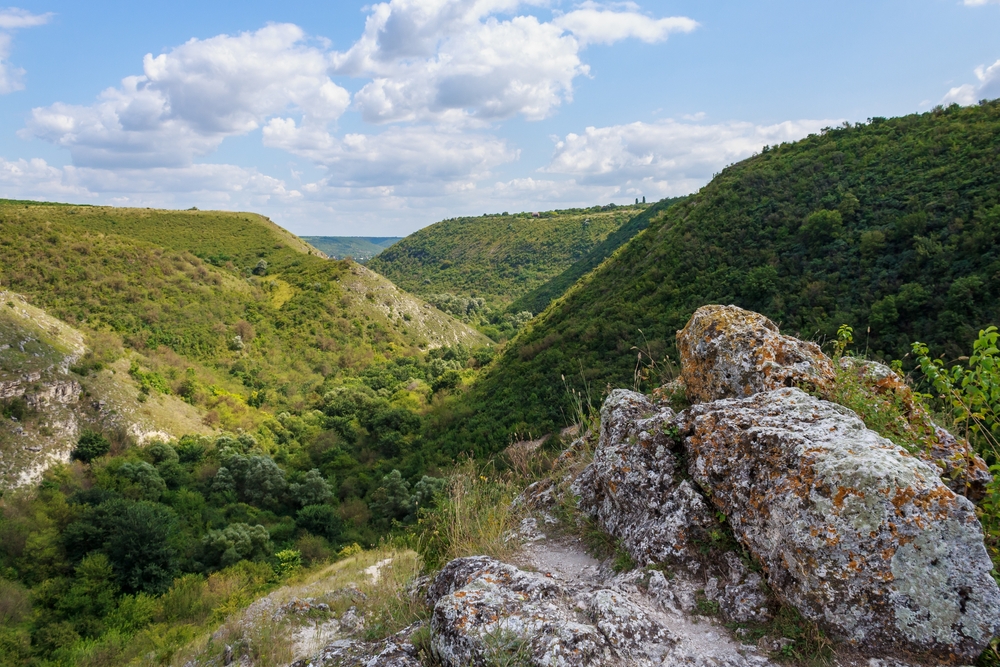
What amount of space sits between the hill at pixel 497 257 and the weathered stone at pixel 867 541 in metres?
70.5

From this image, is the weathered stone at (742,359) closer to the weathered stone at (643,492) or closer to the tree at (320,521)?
the weathered stone at (643,492)

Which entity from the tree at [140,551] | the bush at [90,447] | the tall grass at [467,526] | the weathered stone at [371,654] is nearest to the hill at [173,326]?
the bush at [90,447]

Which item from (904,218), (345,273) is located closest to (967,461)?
(904,218)

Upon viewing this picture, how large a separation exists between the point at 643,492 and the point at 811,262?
→ 21.5 m

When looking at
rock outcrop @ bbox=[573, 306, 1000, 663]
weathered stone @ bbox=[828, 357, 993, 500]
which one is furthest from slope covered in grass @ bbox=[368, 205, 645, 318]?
weathered stone @ bbox=[828, 357, 993, 500]

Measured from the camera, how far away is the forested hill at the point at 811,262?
1647 centimetres

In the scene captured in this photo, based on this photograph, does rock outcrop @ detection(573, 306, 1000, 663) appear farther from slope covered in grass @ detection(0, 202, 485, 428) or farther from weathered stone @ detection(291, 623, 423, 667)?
slope covered in grass @ detection(0, 202, 485, 428)

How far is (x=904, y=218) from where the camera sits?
765 inches

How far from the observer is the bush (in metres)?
26.5

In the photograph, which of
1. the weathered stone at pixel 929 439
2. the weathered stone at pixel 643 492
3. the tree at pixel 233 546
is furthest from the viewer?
the tree at pixel 233 546

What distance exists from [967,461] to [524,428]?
19511 millimetres

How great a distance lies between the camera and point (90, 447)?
2669cm

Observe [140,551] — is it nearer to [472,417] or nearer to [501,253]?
[472,417]

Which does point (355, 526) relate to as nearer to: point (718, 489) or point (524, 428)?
point (524, 428)
